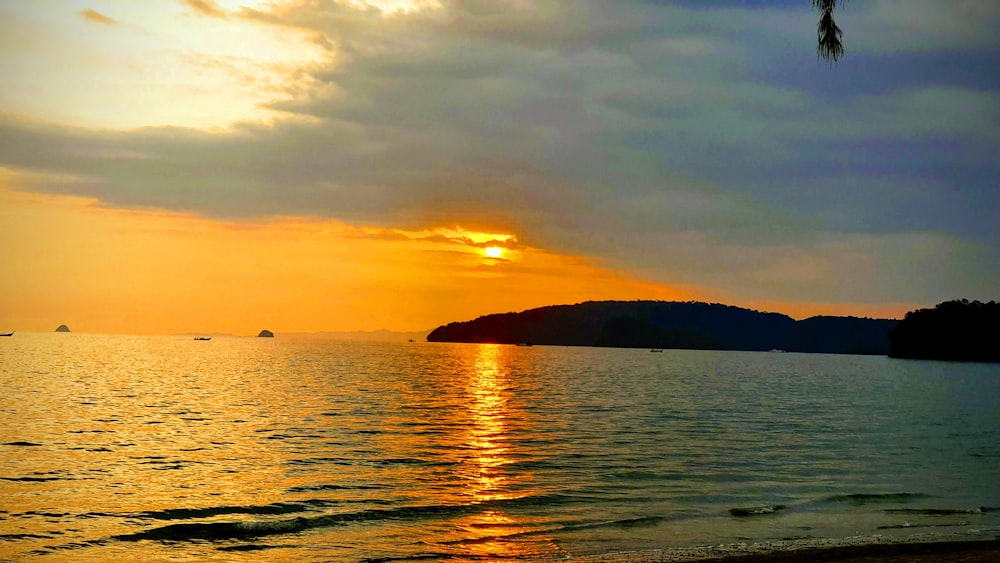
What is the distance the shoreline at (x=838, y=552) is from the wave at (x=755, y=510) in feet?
13.5

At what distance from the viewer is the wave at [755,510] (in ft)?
91.0

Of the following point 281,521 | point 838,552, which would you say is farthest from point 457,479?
point 838,552

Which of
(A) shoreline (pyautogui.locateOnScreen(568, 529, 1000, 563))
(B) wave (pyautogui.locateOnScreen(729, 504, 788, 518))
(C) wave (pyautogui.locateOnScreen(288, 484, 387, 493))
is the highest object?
(A) shoreline (pyautogui.locateOnScreen(568, 529, 1000, 563))

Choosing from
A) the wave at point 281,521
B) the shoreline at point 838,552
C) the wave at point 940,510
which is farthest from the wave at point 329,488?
the wave at point 940,510

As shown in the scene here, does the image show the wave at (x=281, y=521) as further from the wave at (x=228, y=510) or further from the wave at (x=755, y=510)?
the wave at (x=755, y=510)

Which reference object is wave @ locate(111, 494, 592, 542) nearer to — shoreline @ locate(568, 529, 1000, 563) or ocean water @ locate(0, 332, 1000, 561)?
ocean water @ locate(0, 332, 1000, 561)

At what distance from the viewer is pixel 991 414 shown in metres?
75.4

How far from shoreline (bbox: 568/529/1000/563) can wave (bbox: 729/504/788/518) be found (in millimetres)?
4104

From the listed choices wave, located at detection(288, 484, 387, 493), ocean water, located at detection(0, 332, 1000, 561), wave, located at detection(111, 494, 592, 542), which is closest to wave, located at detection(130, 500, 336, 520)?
wave, located at detection(111, 494, 592, 542)

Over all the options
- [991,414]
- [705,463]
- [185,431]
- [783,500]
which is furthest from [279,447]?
[991,414]

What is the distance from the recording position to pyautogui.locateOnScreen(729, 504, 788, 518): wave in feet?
91.0

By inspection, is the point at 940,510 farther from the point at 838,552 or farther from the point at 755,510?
the point at 838,552

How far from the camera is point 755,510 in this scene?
28312mm

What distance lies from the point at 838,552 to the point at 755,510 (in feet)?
24.8
